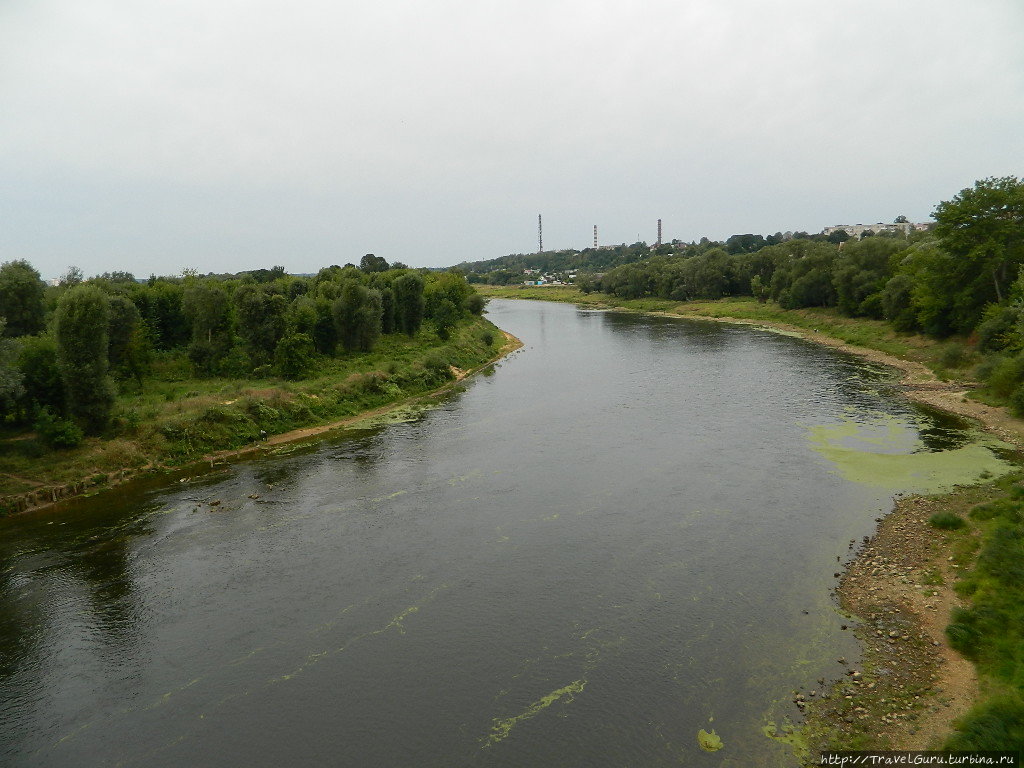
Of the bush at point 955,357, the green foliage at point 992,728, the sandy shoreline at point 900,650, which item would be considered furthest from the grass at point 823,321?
the green foliage at point 992,728

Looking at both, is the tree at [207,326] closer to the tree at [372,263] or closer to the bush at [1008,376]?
the bush at [1008,376]

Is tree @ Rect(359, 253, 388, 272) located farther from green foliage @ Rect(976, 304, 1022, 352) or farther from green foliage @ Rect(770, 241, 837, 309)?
green foliage @ Rect(976, 304, 1022, 352)

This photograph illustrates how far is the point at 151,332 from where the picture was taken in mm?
44156

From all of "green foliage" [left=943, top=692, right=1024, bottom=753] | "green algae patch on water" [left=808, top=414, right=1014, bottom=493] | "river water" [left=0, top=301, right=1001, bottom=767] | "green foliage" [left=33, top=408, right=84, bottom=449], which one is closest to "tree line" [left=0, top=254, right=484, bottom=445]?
"green foliage" [left=33, top=408, right=84, bottom=449]

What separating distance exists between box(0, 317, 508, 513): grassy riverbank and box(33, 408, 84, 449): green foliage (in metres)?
0.40

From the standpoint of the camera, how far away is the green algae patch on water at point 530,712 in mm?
12773

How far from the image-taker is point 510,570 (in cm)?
1944

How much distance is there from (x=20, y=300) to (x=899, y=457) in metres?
50.2

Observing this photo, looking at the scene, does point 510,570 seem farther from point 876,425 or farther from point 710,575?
point 876,425

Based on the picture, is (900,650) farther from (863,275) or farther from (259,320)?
(863,275)

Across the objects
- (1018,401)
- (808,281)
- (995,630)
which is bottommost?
(995,630)

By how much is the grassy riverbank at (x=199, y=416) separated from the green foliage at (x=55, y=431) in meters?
0.40

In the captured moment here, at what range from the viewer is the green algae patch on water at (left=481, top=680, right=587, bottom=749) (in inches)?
503

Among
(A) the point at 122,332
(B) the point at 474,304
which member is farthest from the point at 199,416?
(B) the point at 474,304
